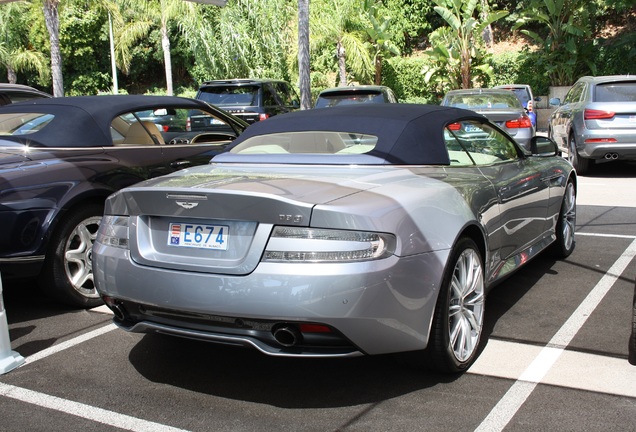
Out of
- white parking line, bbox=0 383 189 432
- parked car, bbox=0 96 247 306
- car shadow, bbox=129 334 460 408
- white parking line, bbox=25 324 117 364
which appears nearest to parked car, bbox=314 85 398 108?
parked car, bbox=0 96 247 306

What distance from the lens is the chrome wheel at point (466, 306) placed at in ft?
12.8

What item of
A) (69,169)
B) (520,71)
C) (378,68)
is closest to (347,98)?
(69,169)

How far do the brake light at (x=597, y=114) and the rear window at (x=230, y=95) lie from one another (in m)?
Answer: 6.77

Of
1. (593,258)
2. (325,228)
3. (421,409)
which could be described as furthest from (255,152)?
(593,258)

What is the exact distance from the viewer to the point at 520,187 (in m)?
5.11

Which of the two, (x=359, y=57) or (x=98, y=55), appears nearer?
(x=359, y=57)

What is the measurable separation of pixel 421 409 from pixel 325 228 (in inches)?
39.7

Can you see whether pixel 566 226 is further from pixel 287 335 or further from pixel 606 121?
pixel 606 121

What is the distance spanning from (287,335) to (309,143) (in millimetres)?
1728

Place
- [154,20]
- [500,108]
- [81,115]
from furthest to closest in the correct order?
1. [154,20]
2. [500,108]
3. [81,115]

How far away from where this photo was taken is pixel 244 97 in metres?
15.7

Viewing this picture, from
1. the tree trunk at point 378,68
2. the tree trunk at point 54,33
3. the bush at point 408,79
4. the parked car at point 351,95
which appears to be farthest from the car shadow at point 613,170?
the tree trunk at point 54,33

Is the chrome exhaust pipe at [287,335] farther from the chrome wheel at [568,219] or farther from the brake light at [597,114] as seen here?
the brake light at [597,114]

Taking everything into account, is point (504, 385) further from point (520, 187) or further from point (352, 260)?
point (520, 187)
